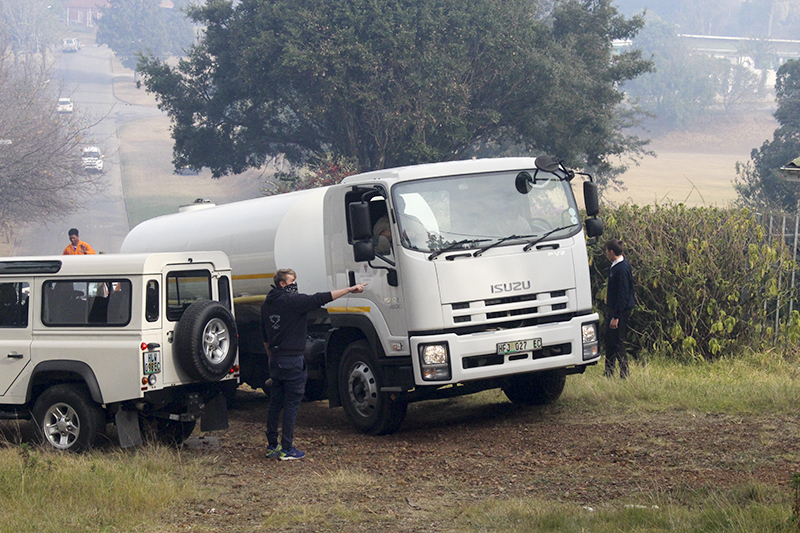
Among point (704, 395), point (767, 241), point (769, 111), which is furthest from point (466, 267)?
point (769, 111)

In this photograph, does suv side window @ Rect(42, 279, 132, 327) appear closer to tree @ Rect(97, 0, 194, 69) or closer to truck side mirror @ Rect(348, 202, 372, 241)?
truck side mirror @ Rect(348, 202, 372, 241)

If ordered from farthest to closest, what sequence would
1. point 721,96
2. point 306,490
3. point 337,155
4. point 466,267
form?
1. point 721,96
2. point 337,155
3. point 466,267
4. point 306,490

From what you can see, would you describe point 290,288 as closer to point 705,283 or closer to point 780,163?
point 705,283

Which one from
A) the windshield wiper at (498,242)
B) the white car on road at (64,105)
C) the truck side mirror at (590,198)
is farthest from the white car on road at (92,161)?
the windshield wiper at (498,242)

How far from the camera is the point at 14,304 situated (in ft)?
30.2

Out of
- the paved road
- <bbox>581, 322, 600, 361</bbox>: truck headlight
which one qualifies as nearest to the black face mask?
<bbox>581, 322, 600, 361</bbox>: truck headlight

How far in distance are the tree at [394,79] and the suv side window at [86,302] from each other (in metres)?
26.8

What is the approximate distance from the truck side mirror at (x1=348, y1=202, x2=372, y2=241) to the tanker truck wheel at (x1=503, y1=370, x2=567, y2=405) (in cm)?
261

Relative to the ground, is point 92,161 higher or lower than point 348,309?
higher

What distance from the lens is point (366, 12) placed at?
118 ft

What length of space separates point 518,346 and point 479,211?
4.78 feet

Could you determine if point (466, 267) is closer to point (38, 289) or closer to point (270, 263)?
point (270, 263)

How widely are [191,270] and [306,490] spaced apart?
2865 mm


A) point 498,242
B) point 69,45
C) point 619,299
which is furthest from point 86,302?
point 69,45
